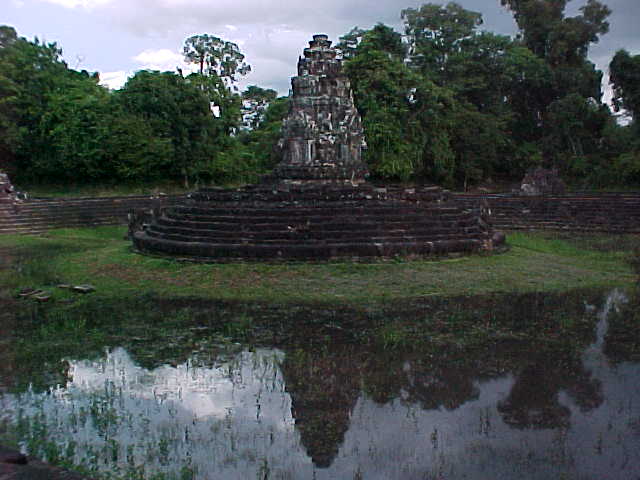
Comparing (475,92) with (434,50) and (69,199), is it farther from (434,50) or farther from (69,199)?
(69,199)

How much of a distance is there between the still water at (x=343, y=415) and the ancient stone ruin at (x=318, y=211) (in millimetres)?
6480

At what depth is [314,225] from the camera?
14.9 meters

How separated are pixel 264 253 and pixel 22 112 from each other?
79.8 feet

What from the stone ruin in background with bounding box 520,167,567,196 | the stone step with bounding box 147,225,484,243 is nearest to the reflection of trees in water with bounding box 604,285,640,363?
the stone step with bounding box 147,225,484,243

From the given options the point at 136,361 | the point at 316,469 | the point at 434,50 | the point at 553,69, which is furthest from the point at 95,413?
the point at 553,69

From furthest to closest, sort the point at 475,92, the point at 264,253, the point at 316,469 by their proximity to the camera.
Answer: the point at 475,92, the point at 264,253, the point at 316,469

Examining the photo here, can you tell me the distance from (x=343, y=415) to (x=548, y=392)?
2.20 m

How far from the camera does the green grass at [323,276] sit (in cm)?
1124

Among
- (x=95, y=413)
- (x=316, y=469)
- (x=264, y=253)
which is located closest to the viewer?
(x=316, y=469)

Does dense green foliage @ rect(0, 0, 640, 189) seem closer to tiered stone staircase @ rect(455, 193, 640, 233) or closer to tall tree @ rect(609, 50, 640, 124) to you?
tall tree @ rect(609, 50, 640, 124)

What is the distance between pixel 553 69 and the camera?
4303cm

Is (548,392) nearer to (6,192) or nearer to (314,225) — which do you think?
(314,225)

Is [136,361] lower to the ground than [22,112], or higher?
lower

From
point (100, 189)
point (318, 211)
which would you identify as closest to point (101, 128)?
point (100, 189)
